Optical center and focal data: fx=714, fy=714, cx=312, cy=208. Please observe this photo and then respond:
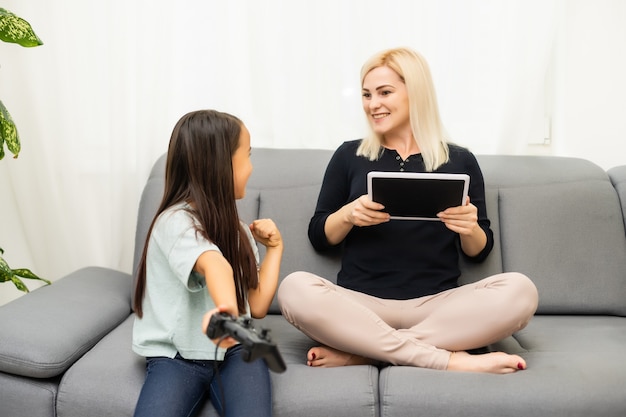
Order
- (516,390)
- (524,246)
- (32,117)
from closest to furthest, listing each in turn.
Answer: (516,390), (524,246), (32,117)

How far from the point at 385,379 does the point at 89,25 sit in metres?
1.62

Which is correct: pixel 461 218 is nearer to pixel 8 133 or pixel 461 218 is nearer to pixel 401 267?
pixel 401 267

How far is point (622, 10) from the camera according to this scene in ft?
7.76

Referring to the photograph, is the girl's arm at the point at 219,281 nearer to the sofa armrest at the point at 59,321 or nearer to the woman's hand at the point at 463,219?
the sofa armrest at the point at 59,321

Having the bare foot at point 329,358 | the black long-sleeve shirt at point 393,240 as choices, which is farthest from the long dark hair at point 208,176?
the black long-sleeve shirt at point 393,240

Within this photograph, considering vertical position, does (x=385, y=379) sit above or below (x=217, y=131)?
below

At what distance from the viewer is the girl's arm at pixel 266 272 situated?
1.65 m

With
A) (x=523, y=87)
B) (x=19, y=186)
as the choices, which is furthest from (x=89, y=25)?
(x=523, y=87)

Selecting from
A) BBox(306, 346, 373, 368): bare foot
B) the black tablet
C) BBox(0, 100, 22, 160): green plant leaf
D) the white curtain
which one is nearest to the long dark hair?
BBox(306, 346, 373, 368): bare foot

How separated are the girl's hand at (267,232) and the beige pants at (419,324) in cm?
11

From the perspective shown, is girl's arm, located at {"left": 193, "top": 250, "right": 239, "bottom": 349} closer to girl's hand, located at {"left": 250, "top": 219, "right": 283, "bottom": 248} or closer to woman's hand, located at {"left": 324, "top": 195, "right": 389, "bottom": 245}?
girl's hand, located at {"left": 250, "top": 219, "right": 283, "bottom": 248}

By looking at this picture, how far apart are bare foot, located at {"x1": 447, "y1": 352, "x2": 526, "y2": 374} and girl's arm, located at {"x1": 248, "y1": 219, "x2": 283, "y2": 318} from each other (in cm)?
44

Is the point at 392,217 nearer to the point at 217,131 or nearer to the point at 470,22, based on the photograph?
the point at 217,131

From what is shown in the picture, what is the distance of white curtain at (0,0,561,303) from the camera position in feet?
7.71
